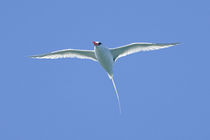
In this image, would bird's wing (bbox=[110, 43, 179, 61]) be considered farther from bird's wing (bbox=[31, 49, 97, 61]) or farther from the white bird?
bird's wing (bbox=[31, 49, 97, 61])

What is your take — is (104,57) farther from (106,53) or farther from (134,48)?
(134,48)

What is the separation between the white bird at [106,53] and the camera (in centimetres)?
1908

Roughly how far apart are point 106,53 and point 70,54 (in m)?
2.39

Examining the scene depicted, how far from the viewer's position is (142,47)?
65.3 ft

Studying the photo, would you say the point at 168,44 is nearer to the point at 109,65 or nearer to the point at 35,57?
the point at 109,65

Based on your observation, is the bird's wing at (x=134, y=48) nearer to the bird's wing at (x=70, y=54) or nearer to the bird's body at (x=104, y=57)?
the bird's body at (x=104, y=57)

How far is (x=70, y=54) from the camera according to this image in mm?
20656

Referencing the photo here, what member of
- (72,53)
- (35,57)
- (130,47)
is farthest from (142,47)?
(35,57)

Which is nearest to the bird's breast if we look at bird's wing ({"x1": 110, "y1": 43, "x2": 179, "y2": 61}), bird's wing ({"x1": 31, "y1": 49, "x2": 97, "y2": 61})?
bird's wing ({"x1": 110, "y1": 43, "x2": 179, "y2": 61})

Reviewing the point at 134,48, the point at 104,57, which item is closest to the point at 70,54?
the point at 104,57

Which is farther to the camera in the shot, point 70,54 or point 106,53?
point 70,54

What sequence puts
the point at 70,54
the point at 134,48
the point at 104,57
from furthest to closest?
1. the point at 70,54
2. the point at 134,48
3. the point at 104,57

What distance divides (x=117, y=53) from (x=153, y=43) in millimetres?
1936

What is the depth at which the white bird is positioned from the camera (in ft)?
62.6
